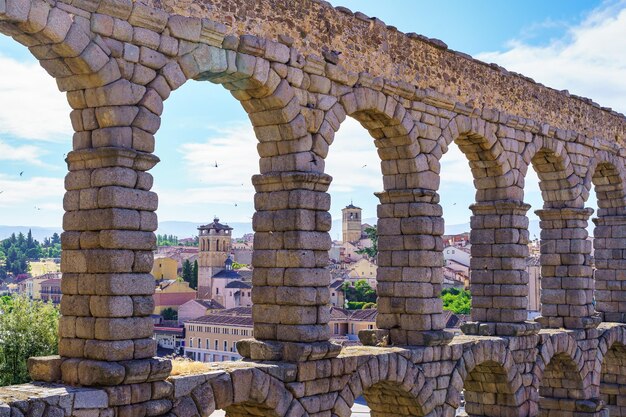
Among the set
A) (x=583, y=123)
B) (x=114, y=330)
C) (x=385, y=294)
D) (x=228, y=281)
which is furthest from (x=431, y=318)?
(x=228, y=281)

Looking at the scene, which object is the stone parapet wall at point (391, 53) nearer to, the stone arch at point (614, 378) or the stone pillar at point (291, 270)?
the stone pillar at point (291, 270)

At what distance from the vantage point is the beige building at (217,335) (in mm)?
46281

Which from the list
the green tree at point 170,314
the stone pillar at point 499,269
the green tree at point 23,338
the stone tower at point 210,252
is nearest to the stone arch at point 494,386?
the stone pillar at point 499,269

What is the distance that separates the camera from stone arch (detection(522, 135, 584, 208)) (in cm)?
1983

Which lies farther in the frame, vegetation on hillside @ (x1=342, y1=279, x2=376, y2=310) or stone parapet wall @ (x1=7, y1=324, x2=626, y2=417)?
vegetation on hillside @ (x1=342, y1=279, x2=376, y2=310)

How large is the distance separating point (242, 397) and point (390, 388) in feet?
12.4

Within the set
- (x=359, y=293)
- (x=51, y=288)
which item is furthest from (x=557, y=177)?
(x=51, y=288)

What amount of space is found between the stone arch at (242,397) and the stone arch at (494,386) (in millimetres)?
5269

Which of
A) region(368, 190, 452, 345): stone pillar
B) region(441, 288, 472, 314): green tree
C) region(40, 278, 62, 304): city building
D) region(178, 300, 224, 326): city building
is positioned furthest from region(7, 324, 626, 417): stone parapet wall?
region(40, 278, 62, 304): city building

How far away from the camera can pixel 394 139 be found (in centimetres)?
1534

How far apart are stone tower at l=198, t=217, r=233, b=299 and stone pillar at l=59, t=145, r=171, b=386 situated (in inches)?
2487

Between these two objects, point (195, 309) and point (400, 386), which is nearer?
point (400, 386)

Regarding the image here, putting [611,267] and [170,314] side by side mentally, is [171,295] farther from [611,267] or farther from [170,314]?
[611,267]

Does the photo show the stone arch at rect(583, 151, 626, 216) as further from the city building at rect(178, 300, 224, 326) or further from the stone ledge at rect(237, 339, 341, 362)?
the city building at rect(178, 300, 224, 326)
